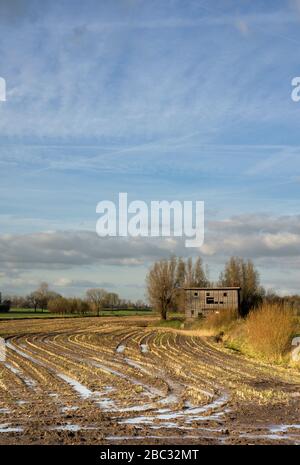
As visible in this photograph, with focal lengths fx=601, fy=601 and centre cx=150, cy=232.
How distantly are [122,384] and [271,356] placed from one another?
A: 13.0 m

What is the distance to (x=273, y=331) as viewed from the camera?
29797 mm

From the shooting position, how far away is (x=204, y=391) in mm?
16969

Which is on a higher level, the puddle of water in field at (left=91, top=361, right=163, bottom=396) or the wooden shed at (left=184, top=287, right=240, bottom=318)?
the wooden shed at (left=184, top=287, right=240, bottom=318)

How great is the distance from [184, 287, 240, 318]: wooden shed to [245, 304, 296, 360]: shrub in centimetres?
4451

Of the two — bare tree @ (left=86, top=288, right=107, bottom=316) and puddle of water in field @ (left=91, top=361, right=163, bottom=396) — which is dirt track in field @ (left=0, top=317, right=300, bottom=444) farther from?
bare tree @ (left=86, top=288, right=107, bottom=316)

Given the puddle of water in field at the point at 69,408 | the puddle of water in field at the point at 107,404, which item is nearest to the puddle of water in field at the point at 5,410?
the puddle of water in field at the point at 69,408

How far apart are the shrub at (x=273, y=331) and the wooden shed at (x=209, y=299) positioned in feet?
146

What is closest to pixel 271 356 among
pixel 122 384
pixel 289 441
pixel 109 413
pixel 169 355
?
pixel 169 355

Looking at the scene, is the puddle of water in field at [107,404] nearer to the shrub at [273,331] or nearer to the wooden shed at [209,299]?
the shrub at [273,331]

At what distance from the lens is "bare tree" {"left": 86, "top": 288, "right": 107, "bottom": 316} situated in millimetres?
134000

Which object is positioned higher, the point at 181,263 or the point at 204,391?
the point at 181,263

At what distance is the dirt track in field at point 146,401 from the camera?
10.8 meters

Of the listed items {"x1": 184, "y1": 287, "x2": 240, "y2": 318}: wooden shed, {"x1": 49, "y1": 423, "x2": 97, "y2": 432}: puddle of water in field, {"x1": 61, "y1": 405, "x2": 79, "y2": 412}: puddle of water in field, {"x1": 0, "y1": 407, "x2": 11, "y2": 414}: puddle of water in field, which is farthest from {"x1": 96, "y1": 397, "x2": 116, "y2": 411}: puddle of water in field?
{"x1": 184, "y1": 287, "x2": 240, "y2": 318}: wooden shed

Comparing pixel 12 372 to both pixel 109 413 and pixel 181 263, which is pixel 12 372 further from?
pixel 181 263
